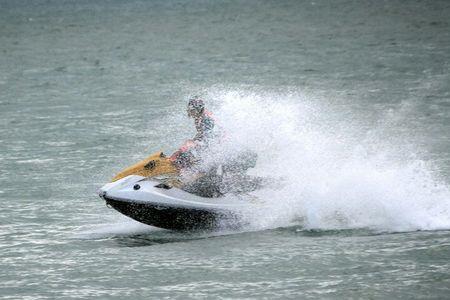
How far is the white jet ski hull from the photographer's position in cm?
1572

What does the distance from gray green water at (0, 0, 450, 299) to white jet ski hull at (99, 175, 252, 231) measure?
0.80ft

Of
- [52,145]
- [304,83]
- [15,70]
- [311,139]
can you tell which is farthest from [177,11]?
[311,139]

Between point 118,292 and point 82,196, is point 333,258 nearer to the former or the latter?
point 118,292

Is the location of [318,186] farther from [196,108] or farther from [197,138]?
[196,108]

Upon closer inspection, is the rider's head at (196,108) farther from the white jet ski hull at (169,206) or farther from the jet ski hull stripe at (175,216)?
the jet ski hull stripe at (175,216)

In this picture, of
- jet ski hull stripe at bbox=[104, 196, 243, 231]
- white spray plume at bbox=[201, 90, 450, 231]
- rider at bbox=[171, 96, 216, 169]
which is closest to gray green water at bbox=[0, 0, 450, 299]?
white spray plume at bbox=[201, 90, 450, 231]

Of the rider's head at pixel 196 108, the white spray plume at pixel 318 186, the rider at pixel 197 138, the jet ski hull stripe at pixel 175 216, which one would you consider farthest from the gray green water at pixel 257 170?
the rider's head at pixel 196 108

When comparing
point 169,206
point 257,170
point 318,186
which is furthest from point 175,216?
point 257,170

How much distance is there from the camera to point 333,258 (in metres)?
14.7

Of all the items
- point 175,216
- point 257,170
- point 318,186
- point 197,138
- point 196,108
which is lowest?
point 175,216

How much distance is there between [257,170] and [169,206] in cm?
308

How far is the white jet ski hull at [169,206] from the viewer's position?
15719 millimetres

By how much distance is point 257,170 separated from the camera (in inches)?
730

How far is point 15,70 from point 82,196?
32.7 metres
